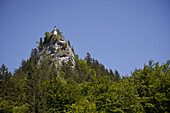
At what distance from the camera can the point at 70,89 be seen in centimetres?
3584

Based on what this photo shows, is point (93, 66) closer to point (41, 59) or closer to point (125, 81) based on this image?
point (41, 59)

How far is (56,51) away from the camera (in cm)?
9719

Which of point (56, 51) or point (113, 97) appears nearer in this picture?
point (113, 97)

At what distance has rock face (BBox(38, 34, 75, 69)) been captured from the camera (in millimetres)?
91625

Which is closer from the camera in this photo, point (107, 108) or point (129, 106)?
point (129, 106)

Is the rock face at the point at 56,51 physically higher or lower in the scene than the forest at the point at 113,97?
higher

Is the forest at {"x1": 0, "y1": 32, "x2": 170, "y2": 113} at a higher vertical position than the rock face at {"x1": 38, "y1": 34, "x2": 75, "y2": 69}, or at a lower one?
lower

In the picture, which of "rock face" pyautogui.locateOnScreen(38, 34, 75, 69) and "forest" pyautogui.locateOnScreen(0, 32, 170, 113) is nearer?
"forest" pyautogui.locateOnScreen(0, 32, 170, 113)

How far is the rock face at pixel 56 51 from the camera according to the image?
301ft

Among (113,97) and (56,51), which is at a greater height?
(56,51)

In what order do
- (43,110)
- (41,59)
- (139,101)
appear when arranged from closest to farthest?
(43,110) < (139,101) < (41,59)

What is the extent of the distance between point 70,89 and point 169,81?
20958 millimetres

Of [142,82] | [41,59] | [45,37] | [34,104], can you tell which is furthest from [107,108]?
[45,37]

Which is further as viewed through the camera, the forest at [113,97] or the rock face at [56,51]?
the rock face at [56,51]
